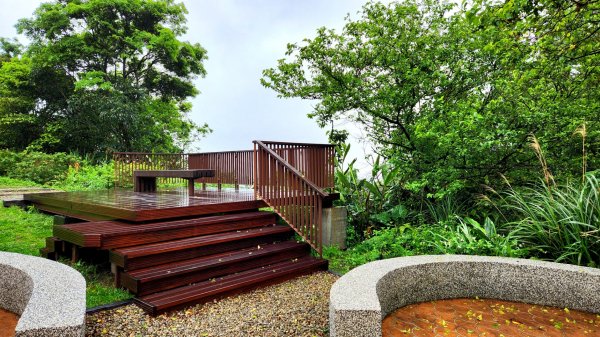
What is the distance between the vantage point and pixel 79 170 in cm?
1491

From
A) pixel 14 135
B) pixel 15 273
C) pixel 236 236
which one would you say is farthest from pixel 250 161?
pixel 14 135

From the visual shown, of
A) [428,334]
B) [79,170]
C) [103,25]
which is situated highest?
[103,25]

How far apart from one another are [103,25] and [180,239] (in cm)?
1810

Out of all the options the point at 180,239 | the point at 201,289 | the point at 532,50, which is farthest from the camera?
the point at 532,50

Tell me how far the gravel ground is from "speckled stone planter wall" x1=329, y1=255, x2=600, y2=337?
1.81 ft

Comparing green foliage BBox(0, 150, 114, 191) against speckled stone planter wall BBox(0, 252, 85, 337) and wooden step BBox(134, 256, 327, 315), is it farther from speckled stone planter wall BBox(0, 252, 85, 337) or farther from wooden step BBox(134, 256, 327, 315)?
wooden step BBox(134, 256, 327, 315)

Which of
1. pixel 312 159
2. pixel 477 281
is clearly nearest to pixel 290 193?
pixel 312 159

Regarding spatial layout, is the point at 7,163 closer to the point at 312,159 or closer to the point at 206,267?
the point at 312,159

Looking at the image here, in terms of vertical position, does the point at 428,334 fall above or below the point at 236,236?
below

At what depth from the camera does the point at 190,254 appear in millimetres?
4441

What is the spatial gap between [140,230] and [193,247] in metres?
0.65

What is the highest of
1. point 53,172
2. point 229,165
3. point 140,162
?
point 140,162

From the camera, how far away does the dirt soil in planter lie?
303 centimetres

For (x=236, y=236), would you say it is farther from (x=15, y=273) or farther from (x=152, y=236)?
(x=15, y=273)
